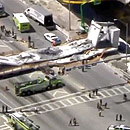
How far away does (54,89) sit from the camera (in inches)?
5133

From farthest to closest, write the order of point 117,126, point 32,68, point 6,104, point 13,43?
point 13,43
point 32,68
point 6,104
point 117,126

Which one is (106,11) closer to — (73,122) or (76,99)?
(76,99)

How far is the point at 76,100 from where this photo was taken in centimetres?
12725

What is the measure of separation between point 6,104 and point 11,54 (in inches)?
723

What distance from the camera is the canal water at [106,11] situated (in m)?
163

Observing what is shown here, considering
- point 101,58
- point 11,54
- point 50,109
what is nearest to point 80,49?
point 101,58

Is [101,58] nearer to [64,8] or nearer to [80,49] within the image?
[80,49]

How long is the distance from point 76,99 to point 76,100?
408 millimetres

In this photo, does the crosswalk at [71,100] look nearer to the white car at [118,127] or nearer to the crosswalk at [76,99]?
the crosswalk at [76,99]

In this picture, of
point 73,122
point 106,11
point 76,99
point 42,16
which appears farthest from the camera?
point 106,11

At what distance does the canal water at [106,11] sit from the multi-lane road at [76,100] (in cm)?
2528

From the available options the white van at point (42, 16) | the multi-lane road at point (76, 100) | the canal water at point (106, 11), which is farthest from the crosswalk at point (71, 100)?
the canal water at point (106, 11)

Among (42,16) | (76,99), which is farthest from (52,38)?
(76,99)

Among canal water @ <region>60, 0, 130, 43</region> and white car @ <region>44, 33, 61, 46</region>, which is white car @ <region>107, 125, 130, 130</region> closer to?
white car @ <region>44, 33, 61, 46</region>
